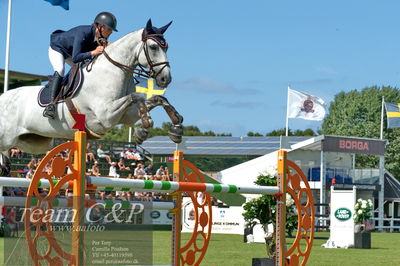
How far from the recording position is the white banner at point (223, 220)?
61.6ft

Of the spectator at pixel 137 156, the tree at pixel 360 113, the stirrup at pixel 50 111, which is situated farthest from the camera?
the tree at pixel 360 113

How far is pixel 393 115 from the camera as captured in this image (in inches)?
1292

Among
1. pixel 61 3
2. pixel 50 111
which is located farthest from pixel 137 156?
pixel 50 111

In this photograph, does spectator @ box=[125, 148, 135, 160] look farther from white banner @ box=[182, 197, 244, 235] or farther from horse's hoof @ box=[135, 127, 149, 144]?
horse's hoof @ box=[135, 127, 149, 144]

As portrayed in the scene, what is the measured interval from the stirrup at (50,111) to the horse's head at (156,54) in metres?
0.88

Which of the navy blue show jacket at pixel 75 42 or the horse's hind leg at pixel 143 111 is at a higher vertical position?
the navy blue show jacket at pixel 75 42

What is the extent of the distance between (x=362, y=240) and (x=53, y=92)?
29.7 feet

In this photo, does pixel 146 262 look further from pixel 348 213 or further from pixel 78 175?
pixel 348 213

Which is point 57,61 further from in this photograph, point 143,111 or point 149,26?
point 143,111

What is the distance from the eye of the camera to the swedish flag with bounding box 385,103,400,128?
3262 centimetres

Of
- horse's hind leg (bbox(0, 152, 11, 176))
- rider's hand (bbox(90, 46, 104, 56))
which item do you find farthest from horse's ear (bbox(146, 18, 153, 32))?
horse's hind leg (bbox(0, 152, 11, 176))

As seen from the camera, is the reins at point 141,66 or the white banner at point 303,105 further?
the white banner at point 303,105

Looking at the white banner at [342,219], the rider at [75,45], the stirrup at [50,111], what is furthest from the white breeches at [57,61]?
the white banner at [342,219]

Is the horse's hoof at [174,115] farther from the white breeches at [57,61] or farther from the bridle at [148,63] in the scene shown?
the white breeches at [57,61]
